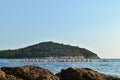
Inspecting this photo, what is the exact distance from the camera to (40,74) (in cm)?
2158

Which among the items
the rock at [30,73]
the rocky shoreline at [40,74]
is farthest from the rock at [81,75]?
the rock at [30,73]

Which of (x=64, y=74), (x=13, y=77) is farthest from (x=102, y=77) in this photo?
(x=13, y=77)

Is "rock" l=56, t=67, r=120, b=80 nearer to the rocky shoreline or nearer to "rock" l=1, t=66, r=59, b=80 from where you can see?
the rocky shoreline

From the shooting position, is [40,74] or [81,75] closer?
[40,74]

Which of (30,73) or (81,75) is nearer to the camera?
Answer: (30,73)

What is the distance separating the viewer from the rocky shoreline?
20.9 meters

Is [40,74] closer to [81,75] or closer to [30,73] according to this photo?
[30,73]

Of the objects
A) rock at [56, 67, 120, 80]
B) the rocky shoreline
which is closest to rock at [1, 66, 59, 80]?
the rocky shoreline

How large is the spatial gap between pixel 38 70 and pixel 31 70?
1.28ft

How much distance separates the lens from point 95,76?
2252 cm

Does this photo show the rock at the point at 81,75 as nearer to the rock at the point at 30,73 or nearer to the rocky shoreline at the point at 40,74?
the rocky shoreline at the point at 40,74

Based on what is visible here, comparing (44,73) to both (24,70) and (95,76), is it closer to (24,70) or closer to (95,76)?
(24,70)

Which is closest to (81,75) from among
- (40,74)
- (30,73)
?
(40,74)

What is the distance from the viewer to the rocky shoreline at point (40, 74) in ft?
68.6
